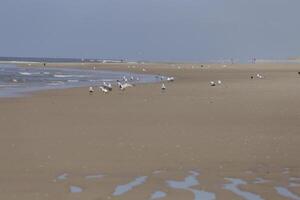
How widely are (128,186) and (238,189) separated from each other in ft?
4.94

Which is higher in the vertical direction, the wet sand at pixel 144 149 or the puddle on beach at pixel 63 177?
the puddle on beach at pixel 63 177

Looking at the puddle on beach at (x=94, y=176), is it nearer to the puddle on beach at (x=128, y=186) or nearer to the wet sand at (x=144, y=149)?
the wet sand at (x=144, y=149)

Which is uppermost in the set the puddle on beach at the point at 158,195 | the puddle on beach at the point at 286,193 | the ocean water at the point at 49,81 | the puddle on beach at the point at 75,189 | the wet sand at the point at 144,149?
the puddle on beach at the point at 158,195

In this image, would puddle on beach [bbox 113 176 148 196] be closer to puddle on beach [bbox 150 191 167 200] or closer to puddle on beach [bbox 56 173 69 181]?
puddle on beach [bbox 150 191 167 200]

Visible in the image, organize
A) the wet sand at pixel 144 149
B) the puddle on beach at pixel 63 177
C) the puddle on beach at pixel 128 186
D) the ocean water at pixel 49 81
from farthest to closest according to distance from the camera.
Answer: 1. the ocean water at pixel 49 81
2. the puddle on beach at pixel 63 177
3. the wet sand at pixel 144 149
4. the puddle on beach at pixel 128 186

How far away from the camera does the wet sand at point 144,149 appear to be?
8109 mm

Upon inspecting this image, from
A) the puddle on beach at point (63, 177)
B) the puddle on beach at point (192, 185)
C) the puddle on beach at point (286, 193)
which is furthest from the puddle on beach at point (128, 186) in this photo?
the puddle on beach at point (286, 193)

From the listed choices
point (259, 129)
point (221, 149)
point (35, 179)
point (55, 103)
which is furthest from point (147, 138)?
point (55, 103)

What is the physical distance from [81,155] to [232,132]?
4363mm

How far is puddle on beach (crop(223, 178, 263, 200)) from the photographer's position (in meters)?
7.43

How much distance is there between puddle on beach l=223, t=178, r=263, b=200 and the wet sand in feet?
0.33

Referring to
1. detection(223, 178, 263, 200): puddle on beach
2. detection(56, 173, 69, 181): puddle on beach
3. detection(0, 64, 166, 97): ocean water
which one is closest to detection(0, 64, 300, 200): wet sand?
detection(56, 173, 69, 181): puddle on beach

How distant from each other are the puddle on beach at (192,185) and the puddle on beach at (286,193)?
0.92 metres

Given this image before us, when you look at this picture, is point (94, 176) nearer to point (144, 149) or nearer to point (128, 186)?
point (128, 186)
